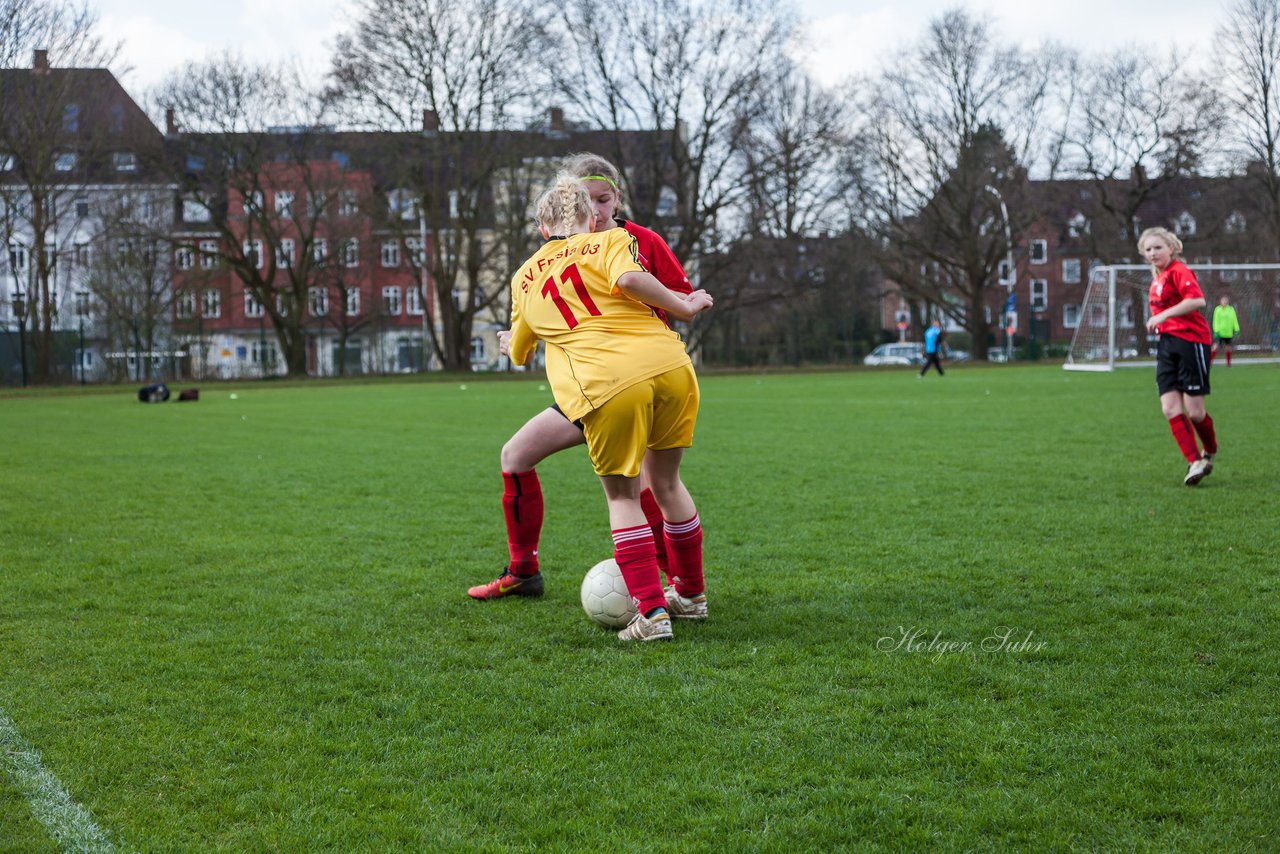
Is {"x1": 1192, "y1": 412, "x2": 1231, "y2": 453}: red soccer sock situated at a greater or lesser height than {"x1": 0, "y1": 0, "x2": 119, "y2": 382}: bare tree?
lesser

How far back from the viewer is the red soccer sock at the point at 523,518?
505 cm

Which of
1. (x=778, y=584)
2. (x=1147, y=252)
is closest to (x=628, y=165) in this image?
(x=1147, y=252)

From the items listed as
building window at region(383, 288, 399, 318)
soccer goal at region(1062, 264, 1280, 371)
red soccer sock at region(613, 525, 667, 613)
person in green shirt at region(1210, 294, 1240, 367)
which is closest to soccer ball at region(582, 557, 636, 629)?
red soccer sock at region(613, 525, 667, 613)

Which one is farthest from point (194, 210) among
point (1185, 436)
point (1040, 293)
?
point (1040, 293)

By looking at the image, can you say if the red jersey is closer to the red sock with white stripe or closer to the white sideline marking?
the red sock with white stripe

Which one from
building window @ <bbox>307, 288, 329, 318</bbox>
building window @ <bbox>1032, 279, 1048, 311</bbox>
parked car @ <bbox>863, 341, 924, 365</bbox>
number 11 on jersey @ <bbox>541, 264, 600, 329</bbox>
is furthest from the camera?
building window @ <bbox>1032, 279, 1048, 311</bbox>

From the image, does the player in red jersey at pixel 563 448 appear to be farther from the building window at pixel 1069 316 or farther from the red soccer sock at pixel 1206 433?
the building window at pixel 1069 316

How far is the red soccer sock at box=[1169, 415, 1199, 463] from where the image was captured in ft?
26.9

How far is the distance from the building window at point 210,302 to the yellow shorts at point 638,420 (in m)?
47.0

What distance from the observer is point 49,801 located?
2.81m

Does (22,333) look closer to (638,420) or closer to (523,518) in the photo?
(523,518)

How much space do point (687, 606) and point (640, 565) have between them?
391 mm

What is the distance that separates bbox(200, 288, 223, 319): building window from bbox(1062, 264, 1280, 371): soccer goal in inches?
1365

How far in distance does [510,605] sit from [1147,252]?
20.0 feet
